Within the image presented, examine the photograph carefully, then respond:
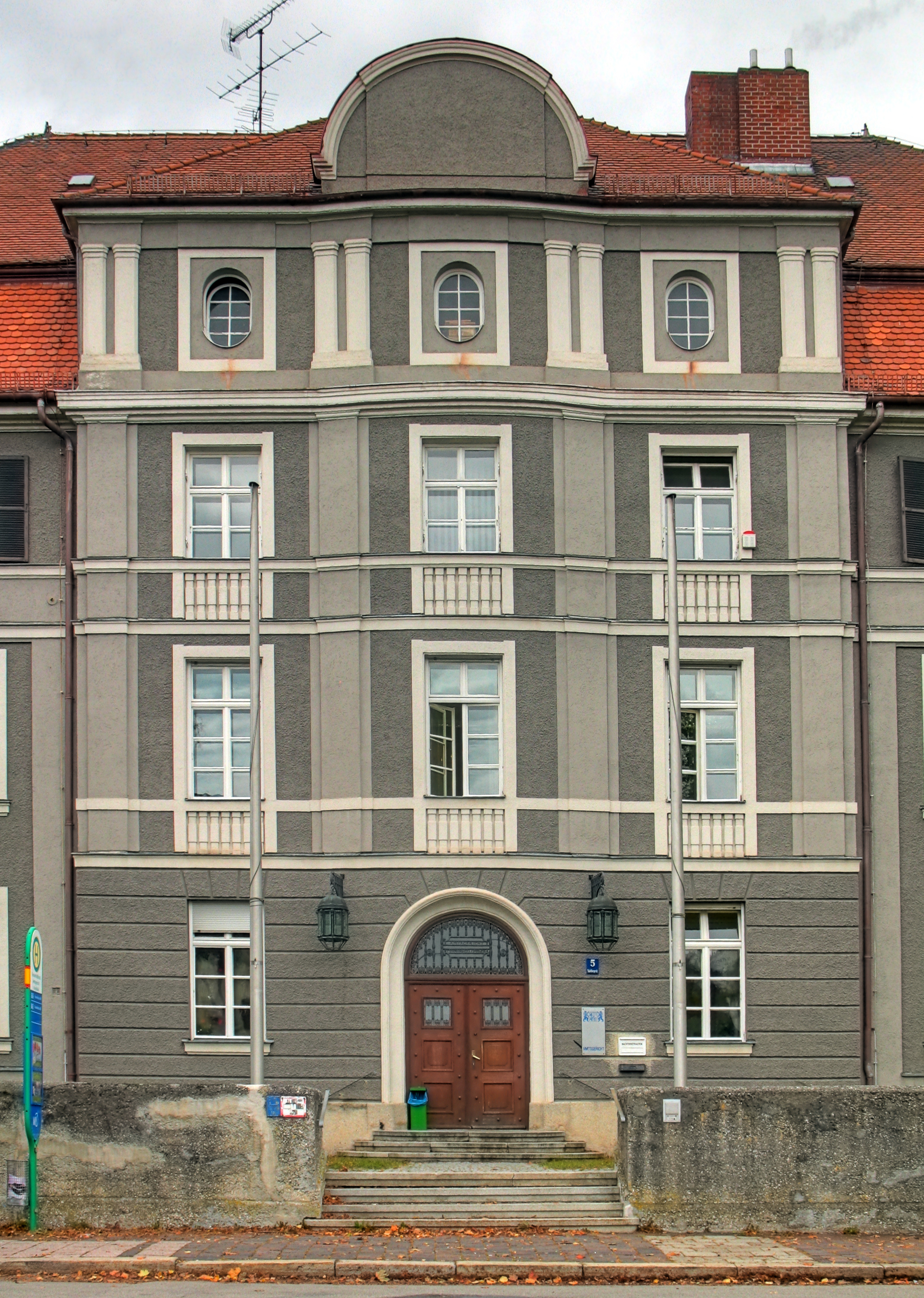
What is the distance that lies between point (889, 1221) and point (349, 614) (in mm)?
10236

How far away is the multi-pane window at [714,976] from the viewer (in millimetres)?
23016

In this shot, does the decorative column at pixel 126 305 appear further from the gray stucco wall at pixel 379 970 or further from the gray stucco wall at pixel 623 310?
the gray stucco wall at pixel 379 970

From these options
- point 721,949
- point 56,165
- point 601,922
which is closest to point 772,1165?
point 601,922

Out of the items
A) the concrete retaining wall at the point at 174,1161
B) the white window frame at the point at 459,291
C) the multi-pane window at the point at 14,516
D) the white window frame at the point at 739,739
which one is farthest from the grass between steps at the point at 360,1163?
the white window frame at the point at 459,291

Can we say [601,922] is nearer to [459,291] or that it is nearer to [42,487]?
[459,291]

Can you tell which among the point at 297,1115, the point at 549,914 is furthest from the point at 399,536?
the point at 297,1115

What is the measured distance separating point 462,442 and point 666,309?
11.5 feet

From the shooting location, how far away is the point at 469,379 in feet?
77.5

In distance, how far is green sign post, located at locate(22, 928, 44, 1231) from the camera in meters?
17.2

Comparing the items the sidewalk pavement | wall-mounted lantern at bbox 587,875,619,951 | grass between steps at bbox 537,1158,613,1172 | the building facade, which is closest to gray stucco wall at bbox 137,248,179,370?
the building facade

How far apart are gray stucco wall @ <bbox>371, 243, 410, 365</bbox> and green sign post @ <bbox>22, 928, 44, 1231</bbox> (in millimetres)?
9878

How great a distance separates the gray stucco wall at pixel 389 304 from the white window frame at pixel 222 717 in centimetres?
475

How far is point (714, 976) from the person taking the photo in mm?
23141

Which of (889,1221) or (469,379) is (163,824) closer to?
(469,379)
